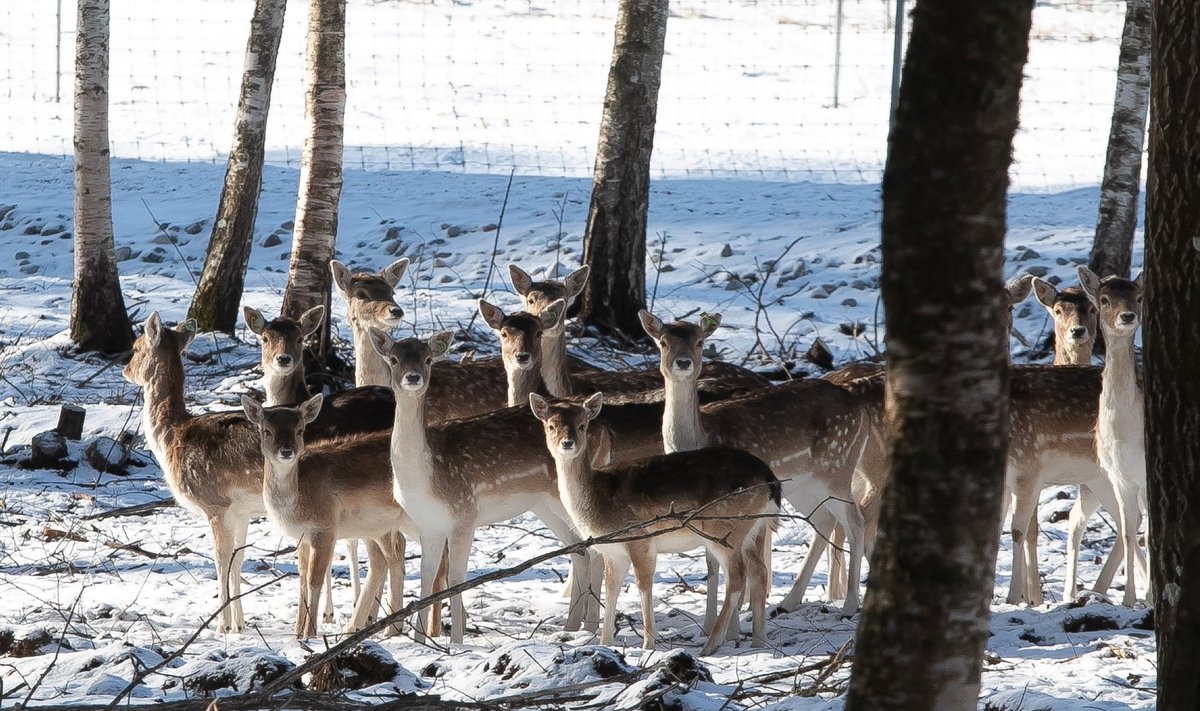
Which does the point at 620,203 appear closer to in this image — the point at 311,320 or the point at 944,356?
the point at 311,320

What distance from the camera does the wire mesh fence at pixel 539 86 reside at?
1997 centimetres

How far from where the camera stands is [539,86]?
81.5 feet

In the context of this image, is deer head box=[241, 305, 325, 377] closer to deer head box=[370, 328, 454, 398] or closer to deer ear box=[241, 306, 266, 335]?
deer ear box=[241, 306, 266, 335]

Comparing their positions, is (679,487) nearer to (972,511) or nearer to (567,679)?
(567,679)

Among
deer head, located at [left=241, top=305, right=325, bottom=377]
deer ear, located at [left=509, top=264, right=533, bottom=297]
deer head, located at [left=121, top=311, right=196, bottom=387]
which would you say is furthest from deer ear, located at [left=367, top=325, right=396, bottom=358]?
deer ear, located at [left=509, top=264, right=533, bottom=297]

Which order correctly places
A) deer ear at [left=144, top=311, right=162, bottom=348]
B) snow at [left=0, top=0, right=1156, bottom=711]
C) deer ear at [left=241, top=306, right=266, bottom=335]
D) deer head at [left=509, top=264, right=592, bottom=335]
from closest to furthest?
snow at [left=0, top=0, right=1156, bottom=711] < deer ear at [left=144, top=311, right=162, bottom=348] < deer ear at [left=241, top=306, right=266, bottom=335] < deer head at [left=509, top=264, right=592, bottom=335]

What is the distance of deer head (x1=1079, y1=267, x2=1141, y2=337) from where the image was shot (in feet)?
24.3

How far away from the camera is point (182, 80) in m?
24.9

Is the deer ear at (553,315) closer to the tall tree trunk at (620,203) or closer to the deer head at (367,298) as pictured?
the deer head at (367,298)

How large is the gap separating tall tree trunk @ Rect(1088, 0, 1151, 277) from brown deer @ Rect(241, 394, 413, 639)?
22.3 ft

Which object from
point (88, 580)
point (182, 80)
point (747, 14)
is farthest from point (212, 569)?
point (747, 14)

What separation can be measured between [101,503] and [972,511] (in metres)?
6.64

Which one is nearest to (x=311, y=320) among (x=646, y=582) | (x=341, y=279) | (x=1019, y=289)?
(x=341, y=279)

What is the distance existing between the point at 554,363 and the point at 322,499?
6.87 ft
